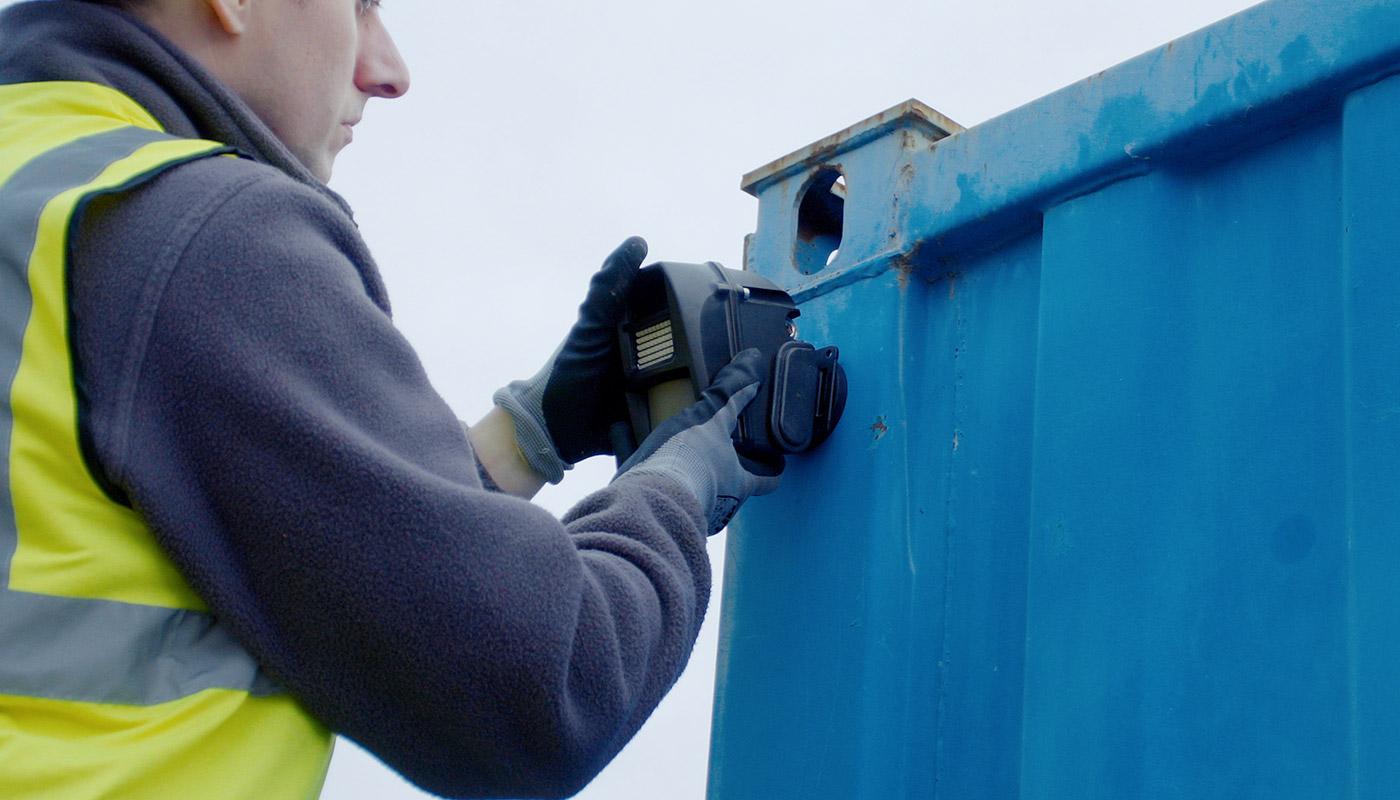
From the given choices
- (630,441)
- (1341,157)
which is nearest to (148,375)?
(630,441)

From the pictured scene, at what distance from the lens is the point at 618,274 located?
1538mm

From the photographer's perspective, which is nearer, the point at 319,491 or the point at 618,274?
the point at 319,491

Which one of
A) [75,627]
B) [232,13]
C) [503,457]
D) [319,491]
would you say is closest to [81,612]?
[75,627]

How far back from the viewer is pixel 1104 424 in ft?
3.93

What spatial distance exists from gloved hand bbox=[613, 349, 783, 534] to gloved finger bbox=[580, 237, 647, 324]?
16cm

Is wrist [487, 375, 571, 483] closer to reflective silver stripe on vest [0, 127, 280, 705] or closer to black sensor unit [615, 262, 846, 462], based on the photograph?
black sensor unit [615, 262, 846, 462]

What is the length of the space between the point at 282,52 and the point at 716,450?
571 mm

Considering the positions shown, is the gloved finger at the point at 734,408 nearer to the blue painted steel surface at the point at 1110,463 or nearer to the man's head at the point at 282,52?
the blue painted steel surface at the point at 1110,463

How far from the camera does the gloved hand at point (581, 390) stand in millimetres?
1548

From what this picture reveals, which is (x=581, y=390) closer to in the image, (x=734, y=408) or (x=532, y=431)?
(x=532, y=431)

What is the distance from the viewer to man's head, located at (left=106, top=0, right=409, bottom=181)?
1.13 metres

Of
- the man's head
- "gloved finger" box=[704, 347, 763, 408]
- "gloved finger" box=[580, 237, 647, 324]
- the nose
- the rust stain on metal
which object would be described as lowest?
the rust stain on metal

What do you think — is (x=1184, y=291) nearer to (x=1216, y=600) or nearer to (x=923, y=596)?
(x=1216, y=600)

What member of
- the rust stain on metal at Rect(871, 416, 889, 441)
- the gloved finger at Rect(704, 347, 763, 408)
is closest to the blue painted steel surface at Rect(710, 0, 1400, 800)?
the rust stain on metal at Rect(871, 416, 889, 441)
